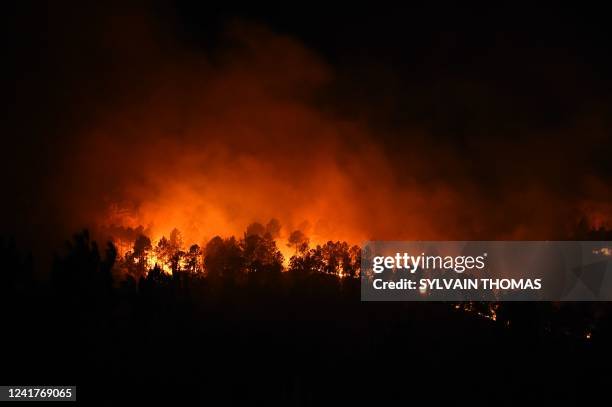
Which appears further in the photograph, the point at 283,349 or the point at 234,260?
the point at 234,260

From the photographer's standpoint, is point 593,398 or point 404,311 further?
point 404,311

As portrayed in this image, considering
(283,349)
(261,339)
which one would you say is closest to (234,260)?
(261,339)

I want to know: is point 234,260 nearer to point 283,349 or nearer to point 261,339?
point 261,339

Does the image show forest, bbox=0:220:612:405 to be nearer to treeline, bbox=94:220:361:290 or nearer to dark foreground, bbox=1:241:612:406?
dark foreground, bbox=1:241:612:406

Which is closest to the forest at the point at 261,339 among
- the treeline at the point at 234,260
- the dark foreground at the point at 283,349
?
the dark foreground at the point at 283,349

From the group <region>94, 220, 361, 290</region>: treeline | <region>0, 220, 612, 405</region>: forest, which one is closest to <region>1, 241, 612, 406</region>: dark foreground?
<region>0, 220, 612, 405</region>: forest

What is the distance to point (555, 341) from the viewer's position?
32.1m

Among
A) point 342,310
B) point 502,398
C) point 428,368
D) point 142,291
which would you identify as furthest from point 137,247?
point 502,398

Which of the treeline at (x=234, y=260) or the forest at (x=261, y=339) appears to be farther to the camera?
the treeline at (x=234, y=260)

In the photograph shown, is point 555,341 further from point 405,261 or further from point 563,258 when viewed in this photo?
point 405,261

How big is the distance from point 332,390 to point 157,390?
8191 mm

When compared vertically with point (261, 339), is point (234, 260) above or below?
above

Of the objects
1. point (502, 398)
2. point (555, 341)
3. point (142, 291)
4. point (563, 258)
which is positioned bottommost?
point (502, 398)

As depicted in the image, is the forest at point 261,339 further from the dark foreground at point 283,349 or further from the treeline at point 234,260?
the treeline at point 234,260
